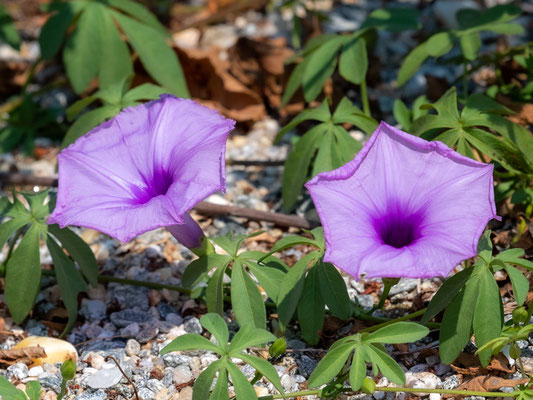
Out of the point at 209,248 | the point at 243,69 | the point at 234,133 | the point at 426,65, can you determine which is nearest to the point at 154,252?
the point at 209,248

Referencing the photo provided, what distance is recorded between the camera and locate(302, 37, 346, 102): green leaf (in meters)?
3.07

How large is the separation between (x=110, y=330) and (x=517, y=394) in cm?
138

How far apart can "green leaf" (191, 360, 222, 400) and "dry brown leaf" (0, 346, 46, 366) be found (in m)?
0.71

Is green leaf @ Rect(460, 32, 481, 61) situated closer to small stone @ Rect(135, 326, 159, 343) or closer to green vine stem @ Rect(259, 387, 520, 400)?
green vine stem @ Rect(259, 387, 520, 400)

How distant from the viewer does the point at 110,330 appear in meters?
2.63

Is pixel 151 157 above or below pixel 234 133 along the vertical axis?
above

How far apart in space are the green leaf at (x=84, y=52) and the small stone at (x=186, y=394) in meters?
1.59

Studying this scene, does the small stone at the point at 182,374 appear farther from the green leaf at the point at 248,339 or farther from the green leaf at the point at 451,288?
the green leaf at the point at 451,288

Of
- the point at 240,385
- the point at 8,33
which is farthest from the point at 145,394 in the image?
the point at 8,33

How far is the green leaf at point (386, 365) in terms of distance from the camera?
193 cm

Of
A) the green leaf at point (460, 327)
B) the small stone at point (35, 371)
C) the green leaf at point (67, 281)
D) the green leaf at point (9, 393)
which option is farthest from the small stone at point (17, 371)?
the green leaf at point (460, 327)

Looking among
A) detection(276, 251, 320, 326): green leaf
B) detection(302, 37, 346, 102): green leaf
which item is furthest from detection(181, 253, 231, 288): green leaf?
detection(302, 37, 346, 102): green leaf

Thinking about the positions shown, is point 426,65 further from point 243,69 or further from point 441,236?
point 441,236

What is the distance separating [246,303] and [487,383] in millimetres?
740
